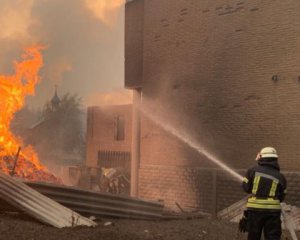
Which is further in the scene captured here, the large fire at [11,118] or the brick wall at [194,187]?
the large fire at [11,118]

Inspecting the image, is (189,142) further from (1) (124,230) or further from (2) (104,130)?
(2) (104,130)

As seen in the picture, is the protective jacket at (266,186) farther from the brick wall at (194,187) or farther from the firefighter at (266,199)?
the brick wall at (194,187)

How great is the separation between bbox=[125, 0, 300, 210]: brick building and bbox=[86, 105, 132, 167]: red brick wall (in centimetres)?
1143

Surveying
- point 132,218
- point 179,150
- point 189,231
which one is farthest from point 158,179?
point 189,231

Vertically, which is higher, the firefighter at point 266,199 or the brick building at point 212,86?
the brick building at point 212,86

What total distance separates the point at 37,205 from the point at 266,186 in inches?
174

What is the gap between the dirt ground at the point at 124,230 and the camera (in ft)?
23.1

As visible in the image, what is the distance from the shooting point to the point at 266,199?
6.18 meters

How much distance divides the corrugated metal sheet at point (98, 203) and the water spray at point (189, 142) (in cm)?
292

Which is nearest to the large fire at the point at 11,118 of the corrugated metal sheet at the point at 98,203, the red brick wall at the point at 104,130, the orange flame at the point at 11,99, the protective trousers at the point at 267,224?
the orange flame at the point at 11,99

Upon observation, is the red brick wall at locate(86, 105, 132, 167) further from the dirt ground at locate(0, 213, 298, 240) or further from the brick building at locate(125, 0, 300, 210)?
the dirt ground at locate(0, 213, 298, 240)

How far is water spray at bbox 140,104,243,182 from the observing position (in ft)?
40.9

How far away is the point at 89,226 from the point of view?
777cm

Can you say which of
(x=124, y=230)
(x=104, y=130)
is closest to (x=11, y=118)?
(x=124, y=230)
